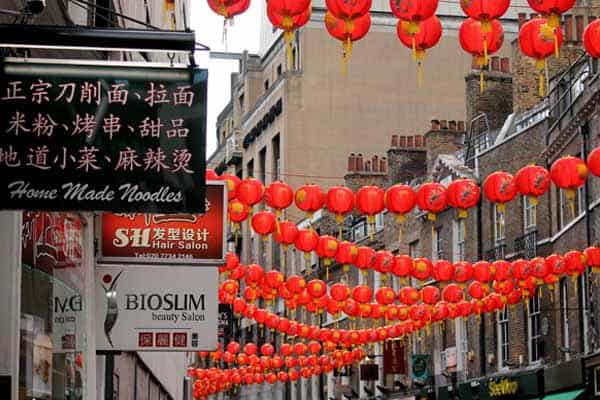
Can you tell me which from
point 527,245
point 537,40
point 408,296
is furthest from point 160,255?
point 527,245

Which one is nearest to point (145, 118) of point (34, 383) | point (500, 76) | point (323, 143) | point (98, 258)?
point (34, 383)

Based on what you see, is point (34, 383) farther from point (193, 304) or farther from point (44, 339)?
point (193, 304)

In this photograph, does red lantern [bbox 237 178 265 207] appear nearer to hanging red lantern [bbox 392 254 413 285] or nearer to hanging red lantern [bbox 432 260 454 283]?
hanging red lantern [bbox 392 254 413 285]

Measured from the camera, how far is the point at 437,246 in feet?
146

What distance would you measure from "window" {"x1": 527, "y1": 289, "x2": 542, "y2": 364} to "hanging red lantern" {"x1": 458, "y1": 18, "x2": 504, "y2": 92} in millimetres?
22408

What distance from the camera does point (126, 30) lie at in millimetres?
7957

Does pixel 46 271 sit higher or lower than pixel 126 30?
lower

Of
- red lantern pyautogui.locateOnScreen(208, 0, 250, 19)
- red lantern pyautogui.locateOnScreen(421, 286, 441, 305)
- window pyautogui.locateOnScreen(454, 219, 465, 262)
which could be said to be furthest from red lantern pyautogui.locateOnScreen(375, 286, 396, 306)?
red lantern pyautogui.locateOnScreen(208, 0, 250, 19)

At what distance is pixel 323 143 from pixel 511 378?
32.8 meters

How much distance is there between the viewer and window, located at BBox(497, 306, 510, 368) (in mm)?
38750

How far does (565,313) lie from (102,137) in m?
27.6

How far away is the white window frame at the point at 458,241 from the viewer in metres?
42.2

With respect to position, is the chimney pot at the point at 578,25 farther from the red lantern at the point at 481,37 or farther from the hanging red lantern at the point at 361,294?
the red lantern at the point at 481,37

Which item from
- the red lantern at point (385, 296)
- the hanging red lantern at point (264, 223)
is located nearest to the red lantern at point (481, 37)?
the hanging red lantern at point (264, 223)
